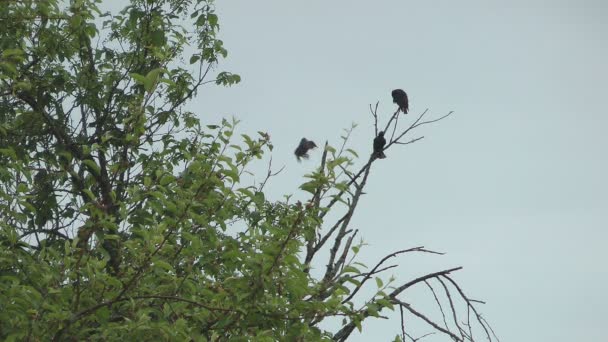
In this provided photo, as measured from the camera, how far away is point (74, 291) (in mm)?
5730

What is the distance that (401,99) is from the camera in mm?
11977

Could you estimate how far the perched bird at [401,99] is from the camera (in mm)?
11873

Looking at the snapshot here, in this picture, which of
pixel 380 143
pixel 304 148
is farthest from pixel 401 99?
pixel 304 148

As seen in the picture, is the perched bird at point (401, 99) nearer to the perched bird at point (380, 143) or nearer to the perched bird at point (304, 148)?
the perched bird at point (380, 143)

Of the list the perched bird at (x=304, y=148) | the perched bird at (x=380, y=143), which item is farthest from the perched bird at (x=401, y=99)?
the perched bird at (x=304, y=148)

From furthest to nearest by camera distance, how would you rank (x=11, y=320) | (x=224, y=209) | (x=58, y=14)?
1. (x=58, y=14)
2. (x=224, y=209)
3. (x=11, y=320)

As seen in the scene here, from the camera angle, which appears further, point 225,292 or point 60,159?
point 60,159

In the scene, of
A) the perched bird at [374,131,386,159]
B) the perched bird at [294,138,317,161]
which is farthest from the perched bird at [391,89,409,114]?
the perched bird at [294,138,317,161]

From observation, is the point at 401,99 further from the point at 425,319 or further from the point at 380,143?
the point at 425,319

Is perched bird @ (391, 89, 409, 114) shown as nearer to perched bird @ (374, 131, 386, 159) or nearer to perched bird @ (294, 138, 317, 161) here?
perched bird @ (374, 131, 386, 159)

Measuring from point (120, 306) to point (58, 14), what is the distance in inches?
121

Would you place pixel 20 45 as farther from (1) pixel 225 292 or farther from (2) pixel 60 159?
(1) pixel 225 292

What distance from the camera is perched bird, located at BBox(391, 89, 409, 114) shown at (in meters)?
11.9

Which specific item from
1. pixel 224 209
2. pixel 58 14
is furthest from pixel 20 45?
pixel 224 209
